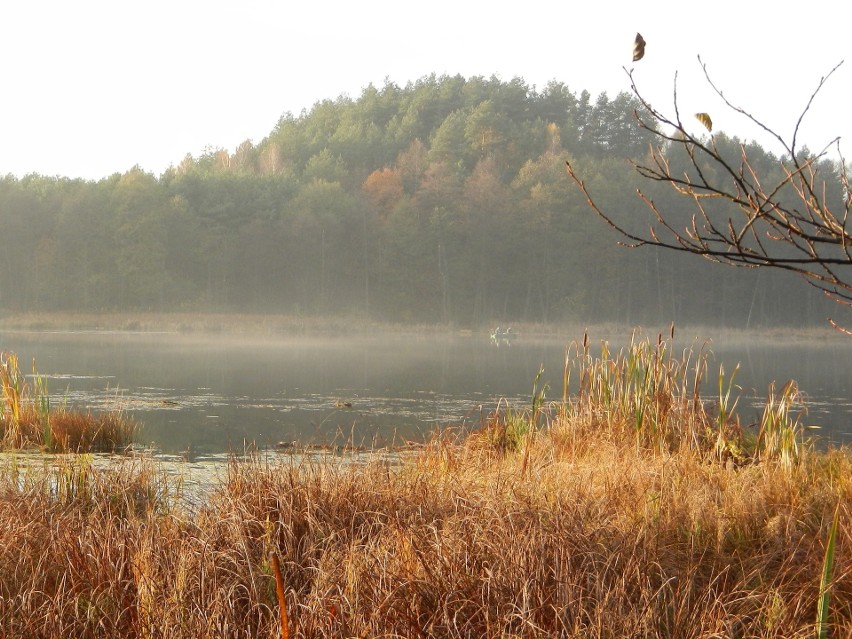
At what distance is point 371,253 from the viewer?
204 feet

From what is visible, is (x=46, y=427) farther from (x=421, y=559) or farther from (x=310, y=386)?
(x=310, y=386)

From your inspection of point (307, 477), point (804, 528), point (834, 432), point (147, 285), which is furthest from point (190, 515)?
point (147, 285)

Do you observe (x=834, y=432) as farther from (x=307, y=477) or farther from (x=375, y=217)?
(x=375, y=217)

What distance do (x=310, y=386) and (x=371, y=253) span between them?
43.5m

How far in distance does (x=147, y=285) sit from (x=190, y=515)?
51656 millimetres

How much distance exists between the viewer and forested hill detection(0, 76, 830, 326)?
184 feet

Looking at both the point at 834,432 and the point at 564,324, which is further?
the point at 564,324

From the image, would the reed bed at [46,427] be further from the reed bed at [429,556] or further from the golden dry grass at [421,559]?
the golden dry grass at [421,559]

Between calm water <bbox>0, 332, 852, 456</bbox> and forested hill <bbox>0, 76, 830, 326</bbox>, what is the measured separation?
73.1 feet

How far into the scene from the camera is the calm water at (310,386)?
1228 cm

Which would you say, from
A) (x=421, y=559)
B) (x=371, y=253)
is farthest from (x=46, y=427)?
(x=371, y=253)

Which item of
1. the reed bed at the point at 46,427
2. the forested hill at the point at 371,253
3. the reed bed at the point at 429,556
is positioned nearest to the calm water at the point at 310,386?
the reed bed at the point at 46,427

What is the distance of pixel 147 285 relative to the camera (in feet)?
181

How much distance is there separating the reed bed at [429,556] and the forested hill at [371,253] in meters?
51.6
